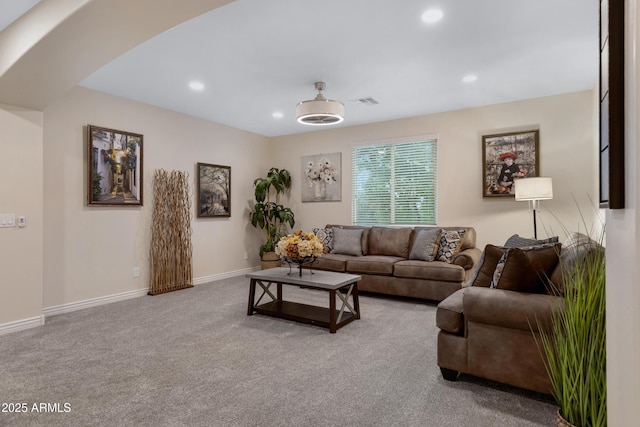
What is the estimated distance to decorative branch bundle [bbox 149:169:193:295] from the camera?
5000 mm

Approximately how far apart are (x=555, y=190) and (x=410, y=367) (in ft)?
A: 11.2

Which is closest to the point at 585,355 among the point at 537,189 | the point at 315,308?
the point at 315,308

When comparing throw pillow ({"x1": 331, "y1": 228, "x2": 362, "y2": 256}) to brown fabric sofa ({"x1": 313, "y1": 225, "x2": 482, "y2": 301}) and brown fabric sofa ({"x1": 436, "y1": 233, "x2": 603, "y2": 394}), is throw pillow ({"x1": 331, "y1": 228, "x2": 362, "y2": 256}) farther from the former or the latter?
brown fabric sofa ({"x1": 436, "y1": 233, "x2": 603, "y2": 394})

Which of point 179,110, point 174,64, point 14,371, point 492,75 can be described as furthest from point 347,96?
point 14,371

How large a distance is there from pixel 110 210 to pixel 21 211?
42.6 inches

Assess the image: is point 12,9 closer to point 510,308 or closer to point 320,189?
point 510,308

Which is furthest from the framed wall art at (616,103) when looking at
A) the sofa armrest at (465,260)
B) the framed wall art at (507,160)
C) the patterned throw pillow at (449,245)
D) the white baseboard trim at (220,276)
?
the white baseboard trim at (220,276)

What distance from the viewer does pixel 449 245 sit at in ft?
15.4

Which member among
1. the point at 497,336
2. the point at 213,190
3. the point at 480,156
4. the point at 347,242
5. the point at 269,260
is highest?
the point at 480,156

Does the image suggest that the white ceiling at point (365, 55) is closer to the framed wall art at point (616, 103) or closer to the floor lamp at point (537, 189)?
the floor lamp at point (537, 189)

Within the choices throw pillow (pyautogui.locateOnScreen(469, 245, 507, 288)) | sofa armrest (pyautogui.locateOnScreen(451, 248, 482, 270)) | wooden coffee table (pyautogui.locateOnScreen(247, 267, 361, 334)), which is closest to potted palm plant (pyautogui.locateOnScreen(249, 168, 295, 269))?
wooden coffee table (pyautogui.locateOnScreen(247, 267, 361, 334))

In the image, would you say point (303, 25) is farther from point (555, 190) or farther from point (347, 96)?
point (555, 190)

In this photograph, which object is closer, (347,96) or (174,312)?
(174,312)

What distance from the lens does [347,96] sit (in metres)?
4.60
